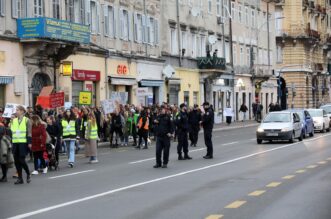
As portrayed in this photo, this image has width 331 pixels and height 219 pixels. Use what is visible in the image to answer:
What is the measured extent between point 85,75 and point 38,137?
21006 mm

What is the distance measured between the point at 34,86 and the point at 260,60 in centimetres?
4285

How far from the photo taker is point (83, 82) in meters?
41.1

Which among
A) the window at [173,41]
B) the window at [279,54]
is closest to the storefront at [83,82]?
the window at [173,41]

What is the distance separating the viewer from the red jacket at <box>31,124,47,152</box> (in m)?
20.0

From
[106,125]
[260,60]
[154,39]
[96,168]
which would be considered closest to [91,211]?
[96,168]

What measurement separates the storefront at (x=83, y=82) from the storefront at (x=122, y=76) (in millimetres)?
1467

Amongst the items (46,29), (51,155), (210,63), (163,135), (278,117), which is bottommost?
(51,155)

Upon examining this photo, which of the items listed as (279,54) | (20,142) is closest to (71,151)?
(20,142)

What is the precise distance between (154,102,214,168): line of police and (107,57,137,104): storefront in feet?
59.6

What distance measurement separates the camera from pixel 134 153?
92.9ft

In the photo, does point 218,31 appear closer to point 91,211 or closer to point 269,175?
point 269,175

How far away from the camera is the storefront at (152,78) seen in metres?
48.5

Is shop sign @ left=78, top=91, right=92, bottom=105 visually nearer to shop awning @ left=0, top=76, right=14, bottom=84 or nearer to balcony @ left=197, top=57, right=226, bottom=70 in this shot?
shop awning @ left=0, top=76, right=14, bottom=84

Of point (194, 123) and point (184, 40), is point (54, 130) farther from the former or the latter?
point (184, 40)
